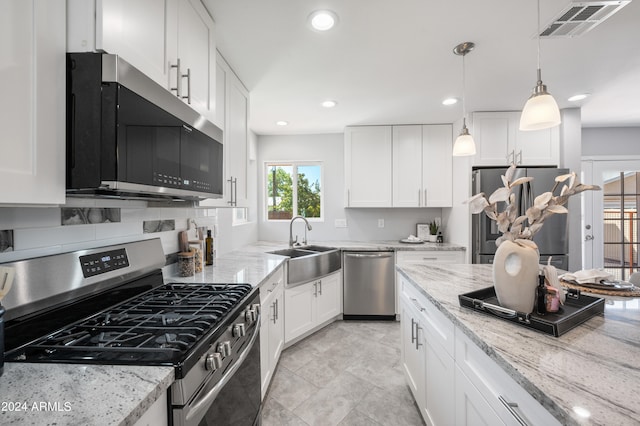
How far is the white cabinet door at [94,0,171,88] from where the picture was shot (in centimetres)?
84

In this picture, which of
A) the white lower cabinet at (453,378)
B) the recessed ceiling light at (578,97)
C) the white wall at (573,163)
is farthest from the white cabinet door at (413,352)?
the recessed ceiling light at (578,97)

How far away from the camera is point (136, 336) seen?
33.7 inches

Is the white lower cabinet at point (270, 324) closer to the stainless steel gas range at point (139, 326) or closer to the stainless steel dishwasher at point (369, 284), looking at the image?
the stainless steel gas range at point (139, 326)

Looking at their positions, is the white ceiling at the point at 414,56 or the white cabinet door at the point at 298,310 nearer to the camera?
the white ceiling at the point at 414,56

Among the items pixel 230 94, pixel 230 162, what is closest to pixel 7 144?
pixel 230 162

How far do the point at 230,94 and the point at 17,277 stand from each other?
165 cm

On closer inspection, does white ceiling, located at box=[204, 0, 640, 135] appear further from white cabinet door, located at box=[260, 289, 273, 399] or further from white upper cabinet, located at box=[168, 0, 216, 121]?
white cabinet door, located at box=[260, 289, 273, 399]

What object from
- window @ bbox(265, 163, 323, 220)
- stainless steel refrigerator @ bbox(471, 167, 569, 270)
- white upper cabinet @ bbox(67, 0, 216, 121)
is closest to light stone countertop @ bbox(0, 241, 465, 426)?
white upper cabinet @ bbox(67, 0, 216, 121)

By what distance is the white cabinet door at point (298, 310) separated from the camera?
8.18ft

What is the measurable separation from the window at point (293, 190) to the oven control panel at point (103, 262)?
2696 millimetres

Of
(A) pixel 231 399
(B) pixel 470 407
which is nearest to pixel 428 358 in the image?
(B) pixel 470 407

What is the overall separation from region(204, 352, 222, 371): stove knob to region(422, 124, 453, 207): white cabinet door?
3091mm

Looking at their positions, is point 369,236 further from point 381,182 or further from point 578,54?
point 578,54

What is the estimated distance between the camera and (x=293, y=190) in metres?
3.95
